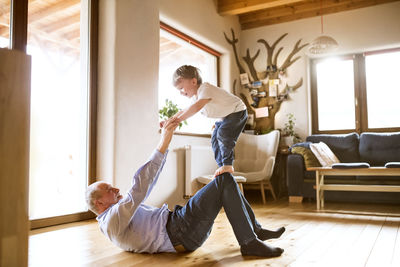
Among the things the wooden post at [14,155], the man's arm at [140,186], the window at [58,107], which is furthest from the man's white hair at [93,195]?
the window at [58,107]

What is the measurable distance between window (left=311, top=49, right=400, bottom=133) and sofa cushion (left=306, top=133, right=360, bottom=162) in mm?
463

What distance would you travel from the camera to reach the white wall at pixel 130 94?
3.08m

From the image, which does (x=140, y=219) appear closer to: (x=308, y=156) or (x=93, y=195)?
(x=93, y=195)

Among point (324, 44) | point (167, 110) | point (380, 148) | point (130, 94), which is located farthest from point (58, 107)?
point (380, 148)

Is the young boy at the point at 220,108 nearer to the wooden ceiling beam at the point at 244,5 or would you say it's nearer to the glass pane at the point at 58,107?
the glass pane at the point at 58,107

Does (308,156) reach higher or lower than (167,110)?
lower

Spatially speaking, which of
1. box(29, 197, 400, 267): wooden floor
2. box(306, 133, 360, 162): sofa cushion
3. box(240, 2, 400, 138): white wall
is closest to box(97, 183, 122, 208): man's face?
box(29, 197, 400, 267): wooden floor

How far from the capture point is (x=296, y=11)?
511 centimetres

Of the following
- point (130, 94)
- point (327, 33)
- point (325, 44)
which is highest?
point (327, 33)

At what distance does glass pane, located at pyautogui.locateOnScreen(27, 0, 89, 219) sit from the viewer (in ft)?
8.90

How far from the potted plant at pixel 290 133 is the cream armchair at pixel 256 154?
1.50 ft

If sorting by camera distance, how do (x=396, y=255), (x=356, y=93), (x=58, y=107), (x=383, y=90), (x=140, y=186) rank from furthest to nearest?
(x=356, y=93) → (x=383, y=90) → (x=58, y=107) → (x=396, y=255) → (x=140, y=186)

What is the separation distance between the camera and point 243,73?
5.43 metres

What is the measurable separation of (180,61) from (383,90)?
9.31 ft
